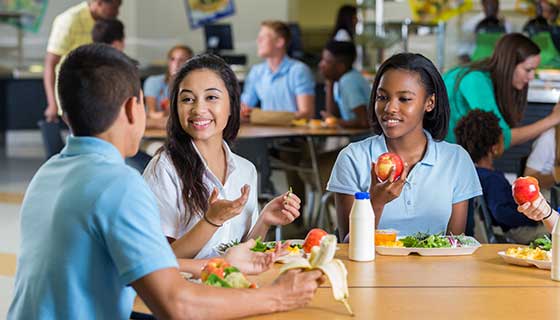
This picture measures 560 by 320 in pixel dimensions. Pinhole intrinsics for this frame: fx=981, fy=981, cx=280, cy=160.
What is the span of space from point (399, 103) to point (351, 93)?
10.8 feet

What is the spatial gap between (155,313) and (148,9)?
11189mm

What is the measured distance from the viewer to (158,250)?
1.81 m

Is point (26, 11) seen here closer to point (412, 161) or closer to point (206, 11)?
point (206, 11)

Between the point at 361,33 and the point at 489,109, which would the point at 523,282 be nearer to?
the point at 489,109

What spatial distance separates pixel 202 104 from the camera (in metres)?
2.91

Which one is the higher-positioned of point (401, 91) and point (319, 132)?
point (401, 91)

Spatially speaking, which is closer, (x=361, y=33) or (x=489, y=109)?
(x=489, y=109)

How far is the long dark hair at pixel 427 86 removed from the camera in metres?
3.10

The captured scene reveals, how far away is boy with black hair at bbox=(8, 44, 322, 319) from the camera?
1.80 m

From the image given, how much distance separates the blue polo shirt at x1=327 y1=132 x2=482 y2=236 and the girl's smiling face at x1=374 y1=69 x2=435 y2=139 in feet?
0.30

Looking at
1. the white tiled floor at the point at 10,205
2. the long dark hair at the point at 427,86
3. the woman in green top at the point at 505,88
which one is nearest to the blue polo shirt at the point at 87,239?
the long dark hair at the point at 427,86

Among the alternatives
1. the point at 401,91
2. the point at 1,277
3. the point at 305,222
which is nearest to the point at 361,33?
the point at 305,222

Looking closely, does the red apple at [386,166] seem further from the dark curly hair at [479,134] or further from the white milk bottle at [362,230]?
the dark curly hair at [479,134]

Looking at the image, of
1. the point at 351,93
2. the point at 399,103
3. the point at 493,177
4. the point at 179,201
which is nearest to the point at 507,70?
the point at 493,177
